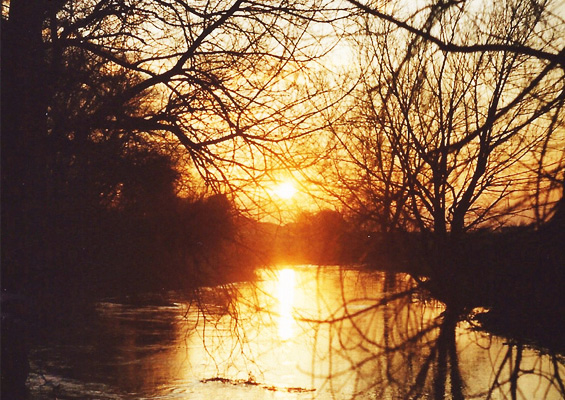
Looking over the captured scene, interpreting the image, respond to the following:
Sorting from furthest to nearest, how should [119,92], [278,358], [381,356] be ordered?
[381,356] → [278,358] → [119,92]

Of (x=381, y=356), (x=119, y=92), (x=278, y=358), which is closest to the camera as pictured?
(x=119, y=92)

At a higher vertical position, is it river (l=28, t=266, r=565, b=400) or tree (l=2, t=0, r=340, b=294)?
tree (l=2, t=0, r=340, b=294)

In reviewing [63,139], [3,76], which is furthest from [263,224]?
[3,76]

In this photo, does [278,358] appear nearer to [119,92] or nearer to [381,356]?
[381,356]

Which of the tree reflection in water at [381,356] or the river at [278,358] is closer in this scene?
the river at [278,358]

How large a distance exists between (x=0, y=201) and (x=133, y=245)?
294cm

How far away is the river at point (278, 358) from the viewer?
30.3ft

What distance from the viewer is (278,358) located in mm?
14953

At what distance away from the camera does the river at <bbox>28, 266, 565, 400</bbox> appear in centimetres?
924

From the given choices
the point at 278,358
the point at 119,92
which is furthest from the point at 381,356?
the point at 119,92

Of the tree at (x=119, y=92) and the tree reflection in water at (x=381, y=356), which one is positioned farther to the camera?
the tree reflection in water at (x=381, y=356)

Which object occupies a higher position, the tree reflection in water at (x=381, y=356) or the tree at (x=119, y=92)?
the tree at (x=119, y=92)

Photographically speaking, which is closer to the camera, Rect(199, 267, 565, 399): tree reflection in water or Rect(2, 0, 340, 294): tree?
Rect(2, 0, 340, 294): tree

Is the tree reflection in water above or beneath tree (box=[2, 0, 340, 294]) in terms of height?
beneath
